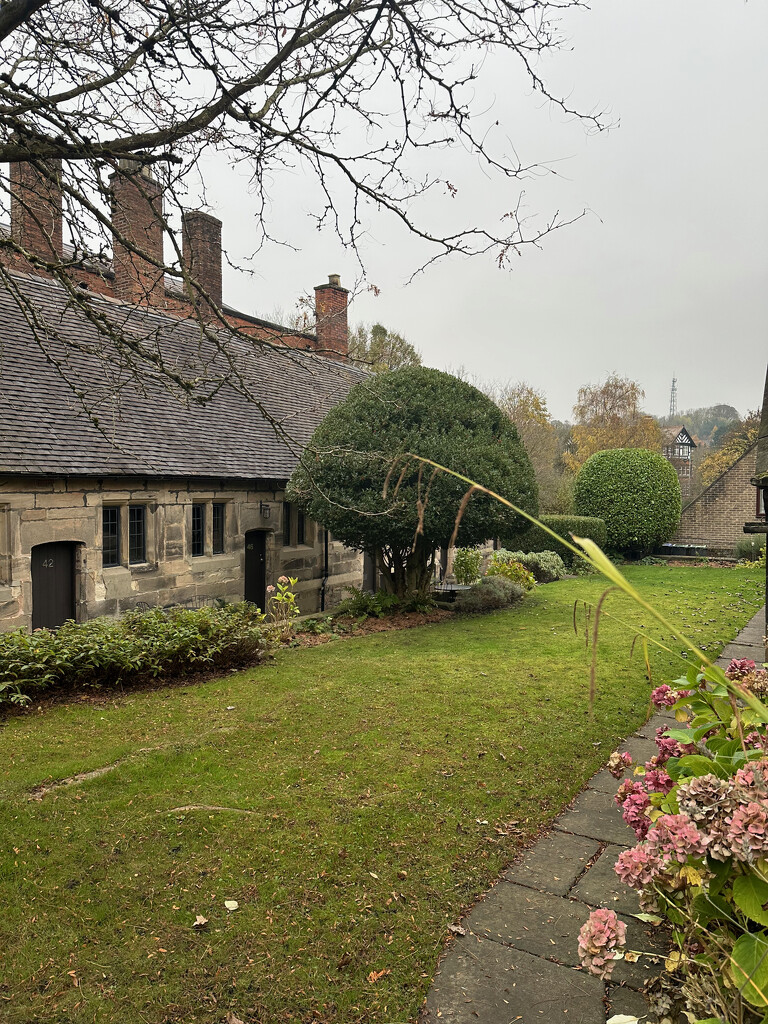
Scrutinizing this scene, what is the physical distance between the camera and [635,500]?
77.5 feet

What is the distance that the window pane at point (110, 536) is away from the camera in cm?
1207

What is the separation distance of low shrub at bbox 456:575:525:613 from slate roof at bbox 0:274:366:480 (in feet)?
15.7

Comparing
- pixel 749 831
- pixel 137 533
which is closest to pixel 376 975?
pixel 749 831

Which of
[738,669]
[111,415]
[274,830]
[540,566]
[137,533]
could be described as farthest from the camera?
[540,566]

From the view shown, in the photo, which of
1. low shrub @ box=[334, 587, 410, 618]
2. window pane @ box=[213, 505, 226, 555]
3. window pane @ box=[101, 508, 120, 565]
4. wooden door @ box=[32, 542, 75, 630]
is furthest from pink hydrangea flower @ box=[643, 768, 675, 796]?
window pane @ box=[213, 505, 226, 555]

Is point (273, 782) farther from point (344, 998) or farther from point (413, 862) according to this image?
point (344, 998)

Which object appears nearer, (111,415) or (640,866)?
(640,866)

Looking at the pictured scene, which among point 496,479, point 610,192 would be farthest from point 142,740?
point 496,479

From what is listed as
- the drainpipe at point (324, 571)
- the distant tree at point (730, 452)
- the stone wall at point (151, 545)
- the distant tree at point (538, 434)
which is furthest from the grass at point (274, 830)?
the distant tree at point (730, 452)

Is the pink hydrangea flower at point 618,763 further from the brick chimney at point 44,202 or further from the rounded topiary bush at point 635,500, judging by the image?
the rounded topiary bush at point 635,500

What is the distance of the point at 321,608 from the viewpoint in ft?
56.3

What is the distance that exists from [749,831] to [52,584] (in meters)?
11.7

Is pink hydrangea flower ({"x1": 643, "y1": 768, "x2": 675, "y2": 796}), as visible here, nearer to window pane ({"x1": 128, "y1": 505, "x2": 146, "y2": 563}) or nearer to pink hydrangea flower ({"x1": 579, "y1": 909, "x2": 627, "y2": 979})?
pink hydrangea flower ({"x1": 579, "y1": 909, "x2": 627, "y2": 979})

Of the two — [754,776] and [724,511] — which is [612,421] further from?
[754,776]
